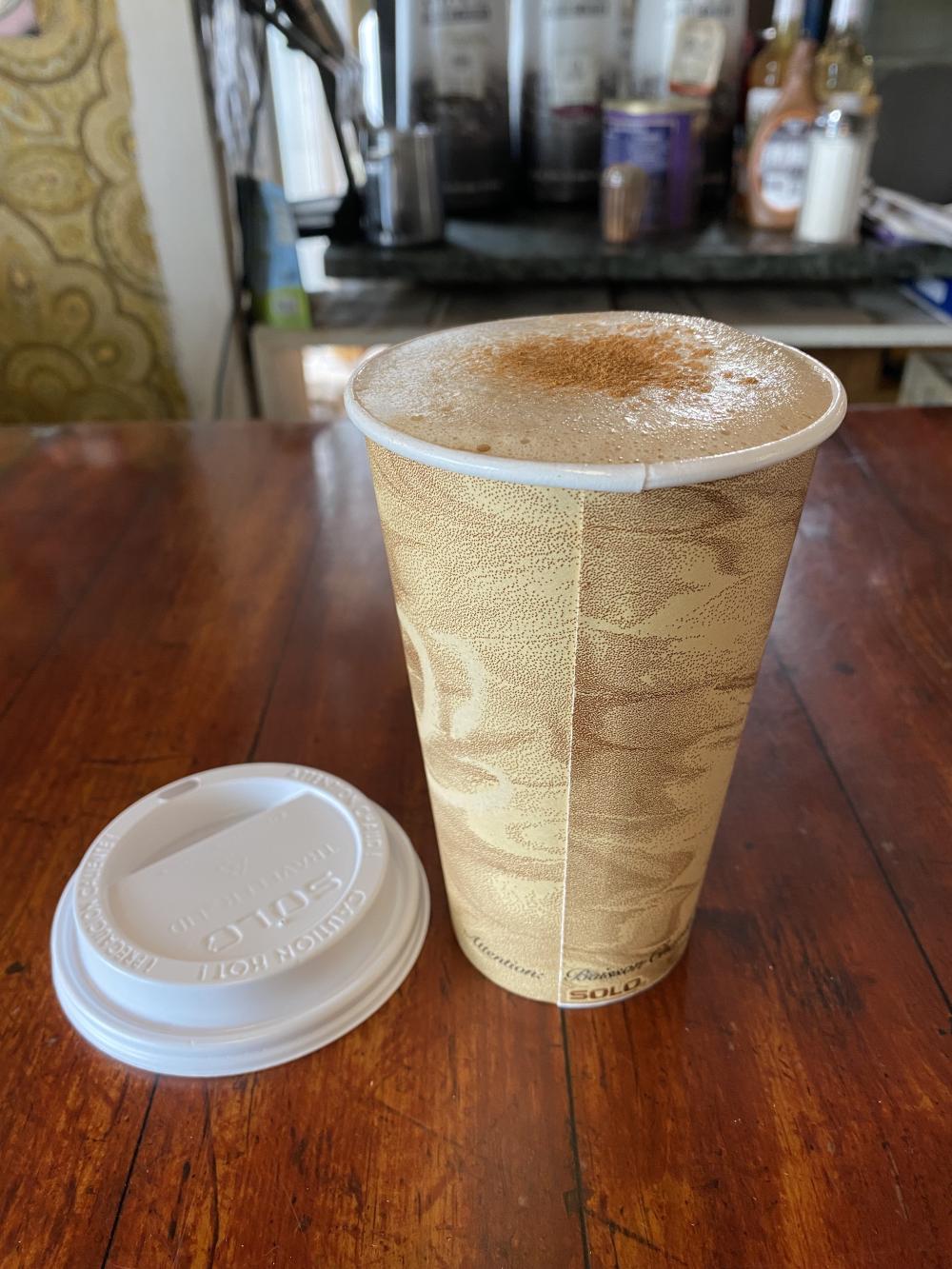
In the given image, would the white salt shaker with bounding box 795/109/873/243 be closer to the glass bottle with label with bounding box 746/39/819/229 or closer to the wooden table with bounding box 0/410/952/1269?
the glass bottle with label with bounding box 746/39/819/229

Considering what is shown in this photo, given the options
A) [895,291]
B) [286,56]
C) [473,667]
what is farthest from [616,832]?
[286,56]

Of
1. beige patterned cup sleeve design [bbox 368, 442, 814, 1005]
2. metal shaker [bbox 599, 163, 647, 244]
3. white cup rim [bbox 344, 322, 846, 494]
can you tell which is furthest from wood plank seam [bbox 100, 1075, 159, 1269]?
metal shaker [bbox 599, 163, 647, 244]

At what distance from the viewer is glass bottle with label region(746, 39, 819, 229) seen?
1.55 metres

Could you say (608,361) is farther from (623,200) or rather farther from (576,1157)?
(623,200)

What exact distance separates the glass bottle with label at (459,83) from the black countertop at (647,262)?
274mm

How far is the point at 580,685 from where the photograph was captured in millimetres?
345

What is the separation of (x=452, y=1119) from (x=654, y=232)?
5.45 ft

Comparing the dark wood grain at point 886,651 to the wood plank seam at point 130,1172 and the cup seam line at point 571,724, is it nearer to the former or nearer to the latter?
the cup seam line at point 571,724

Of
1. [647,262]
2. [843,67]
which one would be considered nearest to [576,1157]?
[647,262]

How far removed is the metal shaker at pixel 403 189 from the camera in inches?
60.7

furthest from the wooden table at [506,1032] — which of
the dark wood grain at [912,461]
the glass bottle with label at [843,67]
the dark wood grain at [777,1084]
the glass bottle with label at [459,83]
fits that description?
the glass bottle with label at [459,83]

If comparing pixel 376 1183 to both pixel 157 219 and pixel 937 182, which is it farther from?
pixel 937 182

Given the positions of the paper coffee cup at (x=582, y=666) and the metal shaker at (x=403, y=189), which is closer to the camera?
the paper coffee cup at (x=582, y=666)

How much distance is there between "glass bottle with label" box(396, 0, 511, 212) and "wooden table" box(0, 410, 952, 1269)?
1.33 m
